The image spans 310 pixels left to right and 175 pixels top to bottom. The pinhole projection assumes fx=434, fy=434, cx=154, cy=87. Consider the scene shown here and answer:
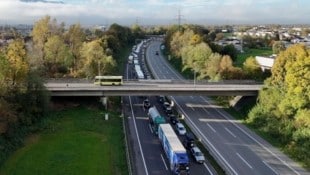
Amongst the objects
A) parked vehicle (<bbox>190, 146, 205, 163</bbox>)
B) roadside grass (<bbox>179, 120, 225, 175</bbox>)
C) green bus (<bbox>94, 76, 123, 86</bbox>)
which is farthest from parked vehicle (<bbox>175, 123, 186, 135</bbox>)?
green bus (<bbox>94, 76, 123, 86</bbox>)

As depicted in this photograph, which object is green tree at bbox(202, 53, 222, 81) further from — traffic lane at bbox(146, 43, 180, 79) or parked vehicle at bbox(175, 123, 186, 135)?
parked vehicle at bbox(175, 123, 186, 135)

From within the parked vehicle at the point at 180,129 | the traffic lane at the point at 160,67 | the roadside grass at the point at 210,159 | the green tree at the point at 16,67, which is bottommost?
the traffic lane at the point at 160,67

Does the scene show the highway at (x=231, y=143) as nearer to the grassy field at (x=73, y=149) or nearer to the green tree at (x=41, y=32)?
Answer: the grassy field at (x=73, y=149)

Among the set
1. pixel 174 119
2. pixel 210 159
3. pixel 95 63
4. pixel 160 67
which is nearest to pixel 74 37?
pixel 95 63

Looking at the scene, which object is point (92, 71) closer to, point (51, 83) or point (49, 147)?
point (51, 83)

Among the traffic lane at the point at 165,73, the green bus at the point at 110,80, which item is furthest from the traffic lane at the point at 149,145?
the green bus at the point at 110,80

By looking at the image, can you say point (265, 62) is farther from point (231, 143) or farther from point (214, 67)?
point (231, 143)
